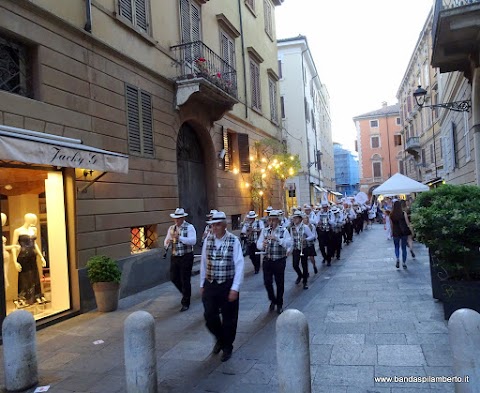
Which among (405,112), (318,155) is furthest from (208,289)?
(405,112)

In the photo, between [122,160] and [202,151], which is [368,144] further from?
[122,160]

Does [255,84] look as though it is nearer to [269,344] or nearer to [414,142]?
[269,344]

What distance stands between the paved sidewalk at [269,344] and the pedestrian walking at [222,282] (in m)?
0.35

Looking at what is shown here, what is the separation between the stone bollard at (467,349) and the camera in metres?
3.53

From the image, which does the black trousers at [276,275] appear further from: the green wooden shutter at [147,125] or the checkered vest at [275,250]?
the green wooden shutter at [147,125]

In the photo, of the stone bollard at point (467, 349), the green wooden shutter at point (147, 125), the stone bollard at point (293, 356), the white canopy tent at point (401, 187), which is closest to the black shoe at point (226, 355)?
the stone bollard at point (293, 356)

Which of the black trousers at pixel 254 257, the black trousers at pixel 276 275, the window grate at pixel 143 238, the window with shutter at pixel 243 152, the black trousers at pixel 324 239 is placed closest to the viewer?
the black trousers at pixel 276 275


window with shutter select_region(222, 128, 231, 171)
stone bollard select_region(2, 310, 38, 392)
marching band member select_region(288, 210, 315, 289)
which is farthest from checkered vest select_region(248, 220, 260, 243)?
stone bollard select_region(2, 310, 38, 392)

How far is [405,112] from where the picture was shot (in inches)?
1908

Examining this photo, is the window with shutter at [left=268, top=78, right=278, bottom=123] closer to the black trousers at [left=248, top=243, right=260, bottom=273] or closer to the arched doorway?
the arched doorway

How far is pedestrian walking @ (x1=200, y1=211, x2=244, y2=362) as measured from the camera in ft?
18.1

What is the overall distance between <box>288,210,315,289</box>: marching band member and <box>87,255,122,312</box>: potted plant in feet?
12.5

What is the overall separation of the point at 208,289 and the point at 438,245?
130 inches

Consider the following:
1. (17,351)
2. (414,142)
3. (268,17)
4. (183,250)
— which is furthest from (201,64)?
(414,142)
